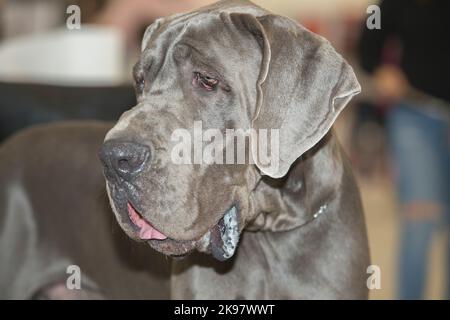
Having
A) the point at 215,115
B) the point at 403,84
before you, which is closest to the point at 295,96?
the point at 215,115

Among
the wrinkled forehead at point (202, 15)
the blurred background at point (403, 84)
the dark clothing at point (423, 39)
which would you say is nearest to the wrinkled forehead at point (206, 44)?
the wrinkled forehead at point (202, 15)

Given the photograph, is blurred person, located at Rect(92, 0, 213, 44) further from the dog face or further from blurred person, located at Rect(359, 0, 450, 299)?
the dog face

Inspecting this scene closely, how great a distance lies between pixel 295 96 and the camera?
246 cm

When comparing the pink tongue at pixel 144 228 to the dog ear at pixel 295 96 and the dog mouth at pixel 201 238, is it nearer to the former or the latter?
the dog mouth at pixel 201 238

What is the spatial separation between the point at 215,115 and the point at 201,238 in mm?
369

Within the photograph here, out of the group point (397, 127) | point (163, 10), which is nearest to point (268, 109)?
point (397, 127)

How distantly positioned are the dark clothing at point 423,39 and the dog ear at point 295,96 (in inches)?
103

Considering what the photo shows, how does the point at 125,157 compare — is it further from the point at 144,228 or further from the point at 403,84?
the point at 403,84

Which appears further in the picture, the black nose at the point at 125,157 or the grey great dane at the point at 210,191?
the grey great dane at the point at 210,191

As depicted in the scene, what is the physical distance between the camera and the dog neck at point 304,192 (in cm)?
274

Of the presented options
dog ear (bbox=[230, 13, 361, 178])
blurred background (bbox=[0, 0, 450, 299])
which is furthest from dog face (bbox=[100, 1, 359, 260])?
blurred background (bbox=[0, 0, 450, 299])

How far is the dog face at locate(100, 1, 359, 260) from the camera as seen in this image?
238cm

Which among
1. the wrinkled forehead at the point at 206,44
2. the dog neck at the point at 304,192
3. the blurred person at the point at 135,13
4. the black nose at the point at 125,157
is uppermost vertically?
the blurred person at the point at 135,13
